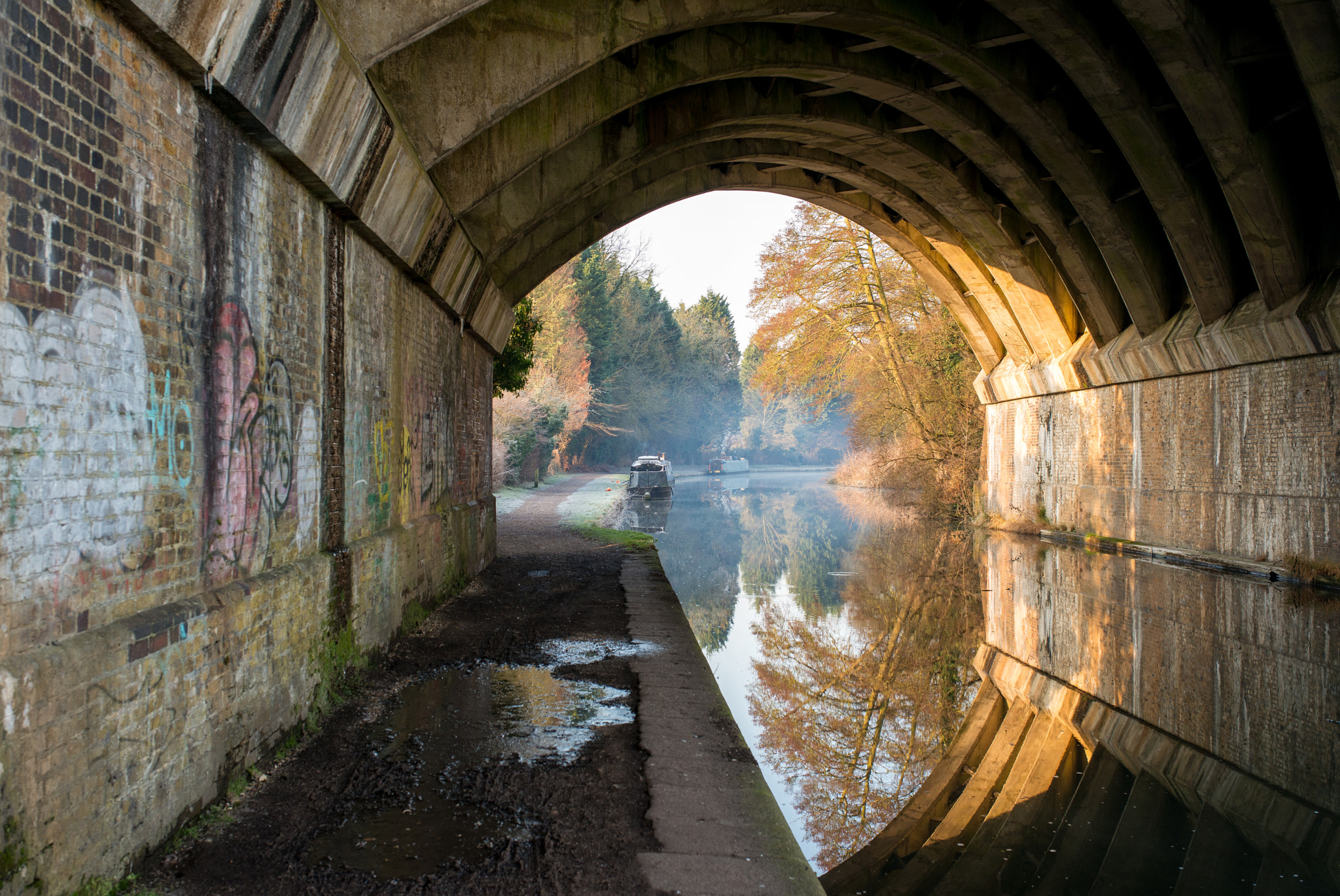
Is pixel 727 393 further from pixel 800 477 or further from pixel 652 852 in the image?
pixel 652 852

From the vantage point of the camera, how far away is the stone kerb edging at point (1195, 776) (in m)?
4.66

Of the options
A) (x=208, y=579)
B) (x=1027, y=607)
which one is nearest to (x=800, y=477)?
(x=1027, y=607)

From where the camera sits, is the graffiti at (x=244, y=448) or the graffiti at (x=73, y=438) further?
the graffiti at (x=244, y=448)

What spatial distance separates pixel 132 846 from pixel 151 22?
3.20 meters

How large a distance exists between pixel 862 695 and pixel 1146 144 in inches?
387

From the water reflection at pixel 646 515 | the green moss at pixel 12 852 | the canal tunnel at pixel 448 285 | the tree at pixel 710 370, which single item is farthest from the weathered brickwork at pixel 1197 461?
the tree at pixel 710 370

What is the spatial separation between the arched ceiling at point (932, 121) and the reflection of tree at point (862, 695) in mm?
5382

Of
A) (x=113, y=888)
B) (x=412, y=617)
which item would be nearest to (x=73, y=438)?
(x=113, y=888)

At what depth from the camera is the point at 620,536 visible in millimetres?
17844

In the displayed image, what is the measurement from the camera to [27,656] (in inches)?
116

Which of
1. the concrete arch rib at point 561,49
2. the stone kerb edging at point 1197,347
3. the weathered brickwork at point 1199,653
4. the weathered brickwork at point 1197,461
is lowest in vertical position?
the weathered brickwork at point 1199,653

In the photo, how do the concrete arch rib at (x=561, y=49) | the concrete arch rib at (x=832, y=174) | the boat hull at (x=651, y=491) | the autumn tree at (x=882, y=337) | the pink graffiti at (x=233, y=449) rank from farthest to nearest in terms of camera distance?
the boat hull at (x=651, y=491), the autumn tree at (x=882, y=337), the concrete arch rib at (x=832, y=174), the concrete arch rib at (x=561, y=49), the pink graffiti at (x=233, y=449)

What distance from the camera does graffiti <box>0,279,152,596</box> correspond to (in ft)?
9.67

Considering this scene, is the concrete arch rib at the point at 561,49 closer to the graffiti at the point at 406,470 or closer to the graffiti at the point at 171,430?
the graffiti at the point at 406,470
